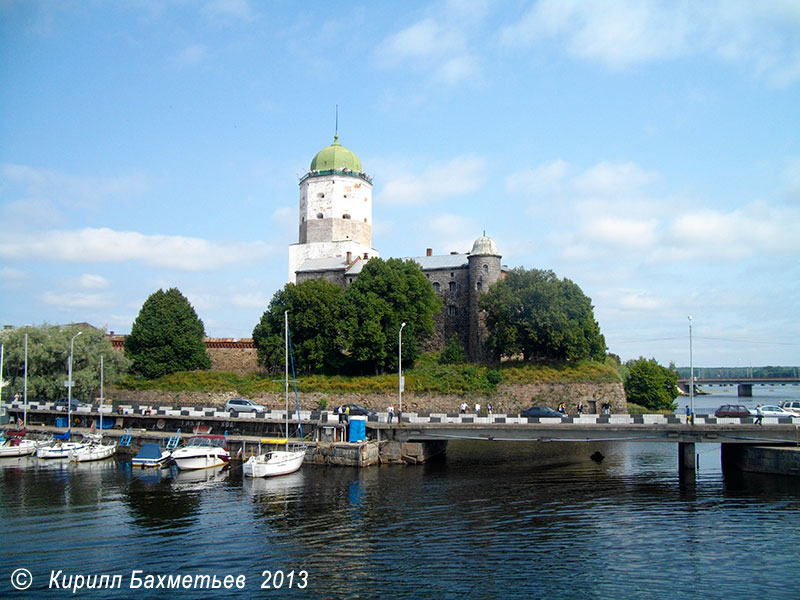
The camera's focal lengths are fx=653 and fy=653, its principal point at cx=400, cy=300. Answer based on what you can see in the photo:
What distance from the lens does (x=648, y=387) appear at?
79812 millimetres

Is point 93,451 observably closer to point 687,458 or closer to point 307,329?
point 307,329

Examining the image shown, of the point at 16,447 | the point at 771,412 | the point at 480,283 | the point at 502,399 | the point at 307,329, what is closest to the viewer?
the point at 16,447

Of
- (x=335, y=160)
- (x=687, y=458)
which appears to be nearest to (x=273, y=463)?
(x=687, y=458)

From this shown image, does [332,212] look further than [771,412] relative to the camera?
Yes

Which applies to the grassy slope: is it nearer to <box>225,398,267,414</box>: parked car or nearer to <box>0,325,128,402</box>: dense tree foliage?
<box>0,325,128,402</box>: dense tree foliage

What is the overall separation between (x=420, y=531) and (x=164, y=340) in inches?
2170

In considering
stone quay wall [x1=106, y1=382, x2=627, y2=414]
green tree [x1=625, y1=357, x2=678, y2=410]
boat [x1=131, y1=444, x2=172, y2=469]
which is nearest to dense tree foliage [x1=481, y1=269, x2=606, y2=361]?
stone quay wall [x1=106, y1=382, x2=627, y2=414]

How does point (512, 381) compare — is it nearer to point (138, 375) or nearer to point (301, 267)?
point (301, 267)

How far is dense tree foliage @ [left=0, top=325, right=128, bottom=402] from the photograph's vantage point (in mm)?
58438

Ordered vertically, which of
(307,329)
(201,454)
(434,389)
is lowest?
(201,454)

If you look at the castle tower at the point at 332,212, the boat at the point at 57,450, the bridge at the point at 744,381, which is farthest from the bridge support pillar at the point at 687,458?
the bridge at the point at 744,381

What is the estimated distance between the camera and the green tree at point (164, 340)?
71.2 m

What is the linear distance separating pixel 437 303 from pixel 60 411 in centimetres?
3628

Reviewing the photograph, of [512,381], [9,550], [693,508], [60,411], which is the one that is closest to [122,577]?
[9,550]
